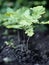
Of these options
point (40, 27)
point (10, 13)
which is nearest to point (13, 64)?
point (10, 13)

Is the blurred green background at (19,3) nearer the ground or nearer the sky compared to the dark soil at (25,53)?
nearer the sky

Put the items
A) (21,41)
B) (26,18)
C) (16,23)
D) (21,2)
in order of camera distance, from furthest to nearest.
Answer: (21,2) → (21,41) → (16,23) → (26,18)

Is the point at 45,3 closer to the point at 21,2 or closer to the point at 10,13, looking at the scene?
the point at 21,2

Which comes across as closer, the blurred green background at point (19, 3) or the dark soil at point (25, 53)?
the dark soil at point (25, 53)

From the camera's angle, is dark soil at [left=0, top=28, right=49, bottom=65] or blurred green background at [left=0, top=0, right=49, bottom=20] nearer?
dark soil at [left=0, top=28, right=49, bottom=65]

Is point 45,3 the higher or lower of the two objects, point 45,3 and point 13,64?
the higher

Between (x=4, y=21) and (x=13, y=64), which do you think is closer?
(x=13, y=64)

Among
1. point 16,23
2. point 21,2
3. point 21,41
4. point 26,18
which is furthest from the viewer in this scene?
point 21,2

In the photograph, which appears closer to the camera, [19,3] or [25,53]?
[25,53]

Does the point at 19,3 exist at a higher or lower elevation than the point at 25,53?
higher

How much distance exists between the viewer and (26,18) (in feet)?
6.23

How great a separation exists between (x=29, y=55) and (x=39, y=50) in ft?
0.51

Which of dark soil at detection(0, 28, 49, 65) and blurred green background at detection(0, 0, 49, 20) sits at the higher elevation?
blurred green background at detection(0, 0, 49, 20)

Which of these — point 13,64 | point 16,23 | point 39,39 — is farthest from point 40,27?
point 13,64
